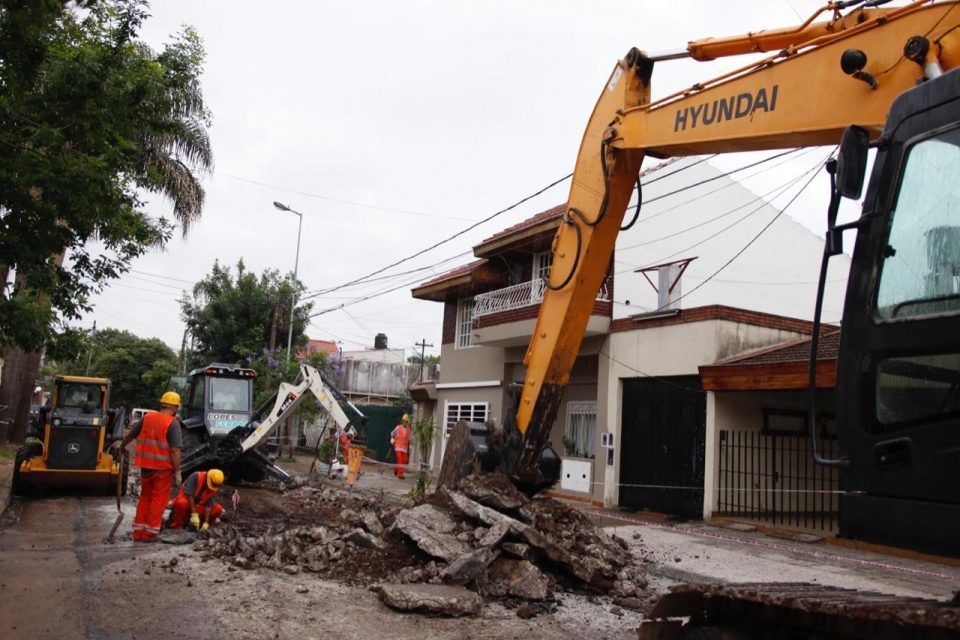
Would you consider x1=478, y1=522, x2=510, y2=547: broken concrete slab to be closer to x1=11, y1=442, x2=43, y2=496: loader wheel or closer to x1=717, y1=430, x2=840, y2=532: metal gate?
x1=717, y1=430, x2=840, y2=532: metal gate

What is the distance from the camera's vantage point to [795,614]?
3.46 metres

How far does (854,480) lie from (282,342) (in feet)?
106

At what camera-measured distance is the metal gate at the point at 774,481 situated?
1445cm

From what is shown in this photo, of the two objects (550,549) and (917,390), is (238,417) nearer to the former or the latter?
(550,549)

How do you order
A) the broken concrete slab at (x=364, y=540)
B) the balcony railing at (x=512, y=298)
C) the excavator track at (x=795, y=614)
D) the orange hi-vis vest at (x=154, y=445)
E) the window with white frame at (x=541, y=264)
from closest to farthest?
the excavator track at (x=795, y=614) → the broken concrete slab at (x=364, y=540) → the orange hi-vis vest at (x=154, y=445) → the balcony railing at (x=512, y=298) → the window with white frame at (x=541, y=264)

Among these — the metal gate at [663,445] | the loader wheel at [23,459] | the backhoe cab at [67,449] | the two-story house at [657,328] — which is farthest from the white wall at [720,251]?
the loader wheel at [23,459]

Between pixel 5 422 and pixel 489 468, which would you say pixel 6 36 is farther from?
pixel 5 422

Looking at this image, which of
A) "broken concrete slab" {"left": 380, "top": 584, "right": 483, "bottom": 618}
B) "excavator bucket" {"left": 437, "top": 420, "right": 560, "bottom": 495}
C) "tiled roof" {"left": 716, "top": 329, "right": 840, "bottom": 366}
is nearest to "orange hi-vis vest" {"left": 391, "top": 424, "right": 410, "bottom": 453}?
"tiled roof" {"left": 716, "top": 329, "right": 840, "bottom": 366}

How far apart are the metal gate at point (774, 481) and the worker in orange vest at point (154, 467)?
9.36 meters

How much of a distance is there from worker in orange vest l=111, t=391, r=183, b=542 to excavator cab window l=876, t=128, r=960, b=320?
8546 mm

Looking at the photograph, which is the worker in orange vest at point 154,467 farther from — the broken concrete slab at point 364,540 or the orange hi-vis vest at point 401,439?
the orange hi-vis vest at point 401,439

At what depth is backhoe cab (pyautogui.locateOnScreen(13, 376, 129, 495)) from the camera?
1366 cm

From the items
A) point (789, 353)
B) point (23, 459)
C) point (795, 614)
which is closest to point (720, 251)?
point (789, 353)

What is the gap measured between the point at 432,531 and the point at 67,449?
884 centimetres
